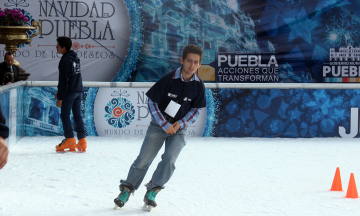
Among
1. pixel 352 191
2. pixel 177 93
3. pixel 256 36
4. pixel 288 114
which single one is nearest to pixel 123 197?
pixel 177 93

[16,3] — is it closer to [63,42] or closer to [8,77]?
[8,77]

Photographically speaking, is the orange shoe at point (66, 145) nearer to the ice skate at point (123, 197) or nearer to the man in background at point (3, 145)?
the ice skate at point (123, 197)

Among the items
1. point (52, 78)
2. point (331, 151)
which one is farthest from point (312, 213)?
point (52, 78)

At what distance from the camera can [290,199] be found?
12.4 feet

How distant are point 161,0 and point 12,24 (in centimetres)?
290

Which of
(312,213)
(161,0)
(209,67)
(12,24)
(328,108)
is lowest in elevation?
(312,213)

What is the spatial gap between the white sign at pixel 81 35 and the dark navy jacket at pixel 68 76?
11.1 ft

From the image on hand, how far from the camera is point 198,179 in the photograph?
4.54m

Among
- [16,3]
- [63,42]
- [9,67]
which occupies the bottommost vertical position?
[9,67]

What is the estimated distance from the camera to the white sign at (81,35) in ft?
30.1

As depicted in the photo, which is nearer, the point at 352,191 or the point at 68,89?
the point at 352,191

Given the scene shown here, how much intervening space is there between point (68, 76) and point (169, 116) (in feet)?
9.64

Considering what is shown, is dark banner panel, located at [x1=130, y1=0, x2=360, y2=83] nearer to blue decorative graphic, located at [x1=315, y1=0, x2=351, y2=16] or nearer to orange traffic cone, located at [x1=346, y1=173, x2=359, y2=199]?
blue decorative graphic, located at [x1=315, y1=0, x2=351, y2=16]

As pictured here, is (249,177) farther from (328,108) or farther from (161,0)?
(161,0)
